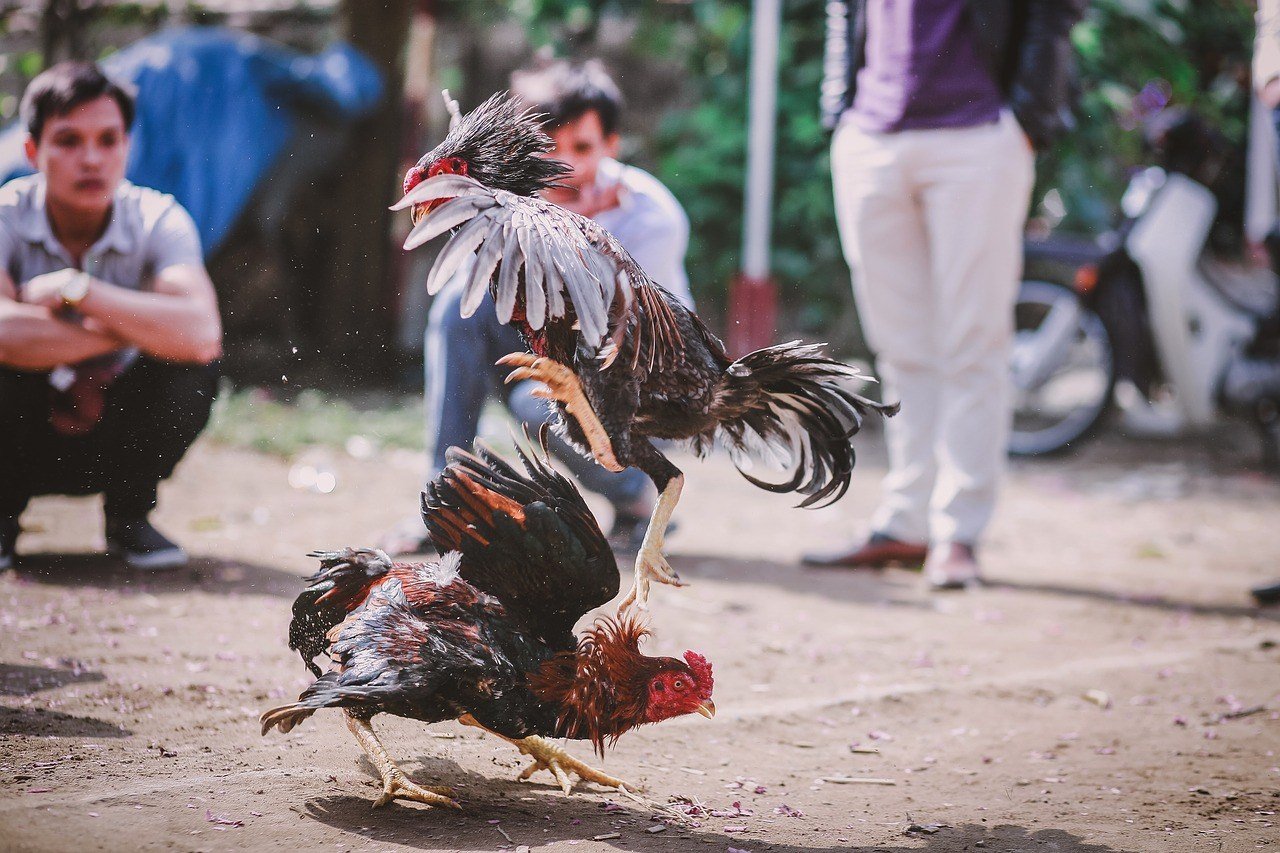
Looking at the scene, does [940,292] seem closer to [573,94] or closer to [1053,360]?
[573,94]

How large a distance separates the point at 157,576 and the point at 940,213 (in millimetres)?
2905

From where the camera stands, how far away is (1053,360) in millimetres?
6934

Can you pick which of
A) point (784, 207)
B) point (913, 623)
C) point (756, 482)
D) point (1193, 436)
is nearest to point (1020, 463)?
point (1193, 436)

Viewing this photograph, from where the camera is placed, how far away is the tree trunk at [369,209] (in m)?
7.72

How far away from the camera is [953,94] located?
4270 mm

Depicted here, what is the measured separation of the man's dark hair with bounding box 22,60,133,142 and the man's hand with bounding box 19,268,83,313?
0.45 meters

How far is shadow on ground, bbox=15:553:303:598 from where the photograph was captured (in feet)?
12.6

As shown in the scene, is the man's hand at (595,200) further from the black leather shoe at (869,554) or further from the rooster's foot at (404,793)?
the rooster's foot at (404,793)

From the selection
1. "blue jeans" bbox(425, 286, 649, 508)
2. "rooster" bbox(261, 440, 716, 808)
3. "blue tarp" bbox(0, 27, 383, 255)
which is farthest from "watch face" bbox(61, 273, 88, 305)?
"blue tarp" bbox(0, 27, 383, 255)

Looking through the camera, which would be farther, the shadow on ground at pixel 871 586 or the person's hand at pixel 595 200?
the shadow on ground at pixel 871 586

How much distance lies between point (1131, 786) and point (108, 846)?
2138mm

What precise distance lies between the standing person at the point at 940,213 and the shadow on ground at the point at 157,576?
78.2 inches

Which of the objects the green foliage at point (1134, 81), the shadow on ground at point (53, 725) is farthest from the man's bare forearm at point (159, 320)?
the green foliage at point (1134, 81)

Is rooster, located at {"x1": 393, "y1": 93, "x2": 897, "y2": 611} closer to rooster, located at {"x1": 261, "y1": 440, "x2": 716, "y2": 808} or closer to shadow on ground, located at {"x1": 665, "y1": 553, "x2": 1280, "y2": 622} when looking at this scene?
rooster, located at {"x1": 261, "y1": 440, "x2": 716, "y2": 808}
